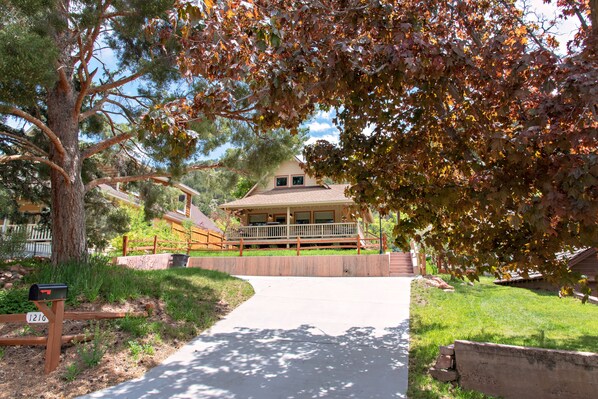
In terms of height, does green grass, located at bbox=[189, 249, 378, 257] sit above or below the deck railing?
below

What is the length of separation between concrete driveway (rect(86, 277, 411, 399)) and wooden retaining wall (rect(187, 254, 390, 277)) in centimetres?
612

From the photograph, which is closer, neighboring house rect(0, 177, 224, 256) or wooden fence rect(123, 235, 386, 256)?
neighboring house rect(0, 177, 224, 256)

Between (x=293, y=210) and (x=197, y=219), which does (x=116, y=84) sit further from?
(x=197, y=219)

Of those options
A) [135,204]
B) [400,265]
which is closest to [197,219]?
[135,204]

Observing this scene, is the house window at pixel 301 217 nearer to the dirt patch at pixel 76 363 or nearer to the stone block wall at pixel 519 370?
the dirt patch at pixel 76 363

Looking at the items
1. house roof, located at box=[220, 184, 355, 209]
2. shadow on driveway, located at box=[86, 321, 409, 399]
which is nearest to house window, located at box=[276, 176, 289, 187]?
house roof, located at box=[220, 184, 355, 209]

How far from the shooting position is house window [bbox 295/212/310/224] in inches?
1028

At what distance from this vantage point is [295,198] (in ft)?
77.9

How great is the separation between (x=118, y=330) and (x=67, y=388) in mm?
1591

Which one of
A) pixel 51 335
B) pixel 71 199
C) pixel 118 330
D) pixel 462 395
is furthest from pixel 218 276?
pixel 462 395

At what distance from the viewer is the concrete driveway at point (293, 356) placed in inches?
193

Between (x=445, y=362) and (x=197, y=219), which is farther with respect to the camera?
(x=197, y=219)

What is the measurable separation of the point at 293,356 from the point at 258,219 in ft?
68.1

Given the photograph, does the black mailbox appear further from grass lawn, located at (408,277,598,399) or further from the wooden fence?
the wooden fence
